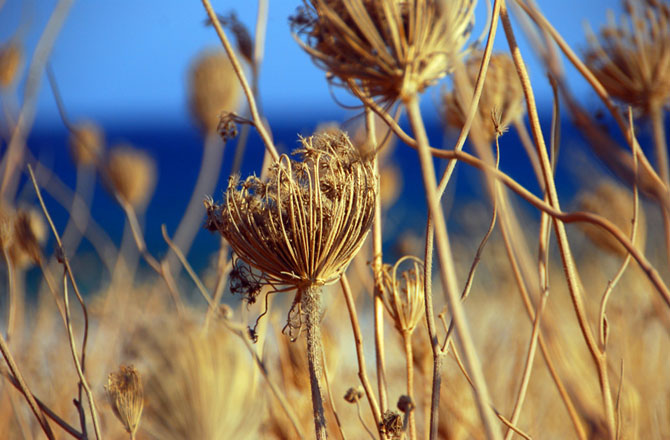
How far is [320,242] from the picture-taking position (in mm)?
789

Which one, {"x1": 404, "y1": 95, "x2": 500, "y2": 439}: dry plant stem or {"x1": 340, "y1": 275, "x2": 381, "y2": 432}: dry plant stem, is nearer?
{"x1": 404, "y1": 95, "x2": 500, "y2": 439}: dry plant stem

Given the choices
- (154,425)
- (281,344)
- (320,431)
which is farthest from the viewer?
(281,344)

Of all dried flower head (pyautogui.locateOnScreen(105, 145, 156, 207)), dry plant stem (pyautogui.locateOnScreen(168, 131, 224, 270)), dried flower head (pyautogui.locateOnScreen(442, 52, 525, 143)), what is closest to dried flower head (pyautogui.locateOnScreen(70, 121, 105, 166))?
dried flower head (pyautogui.locateOnScreen(105, 145, 156, 207))

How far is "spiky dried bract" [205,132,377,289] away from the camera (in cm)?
79

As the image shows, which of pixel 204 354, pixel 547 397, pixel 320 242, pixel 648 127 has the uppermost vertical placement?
pixel 648 127

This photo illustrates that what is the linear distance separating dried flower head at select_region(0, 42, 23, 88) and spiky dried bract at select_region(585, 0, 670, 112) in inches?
73.1

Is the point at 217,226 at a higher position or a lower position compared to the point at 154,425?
higher

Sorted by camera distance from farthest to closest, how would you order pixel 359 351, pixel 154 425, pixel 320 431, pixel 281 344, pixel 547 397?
pixel 547 397
pixel 281 344
pixel 359 351
pixel 320 431
pixel 154 425

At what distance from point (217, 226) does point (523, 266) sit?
1.41ft

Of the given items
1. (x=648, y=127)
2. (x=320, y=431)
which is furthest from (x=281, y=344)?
(x=648, y=127)

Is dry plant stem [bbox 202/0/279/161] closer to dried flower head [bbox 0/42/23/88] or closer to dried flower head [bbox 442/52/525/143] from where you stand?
dried flower head [bbox 442/52/525/143]

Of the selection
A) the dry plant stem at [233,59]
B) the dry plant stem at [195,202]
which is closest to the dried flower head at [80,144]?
the dry plant stem at [195,202]

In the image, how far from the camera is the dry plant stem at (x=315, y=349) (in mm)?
747

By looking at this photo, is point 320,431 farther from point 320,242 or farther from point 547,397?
point 547,397
